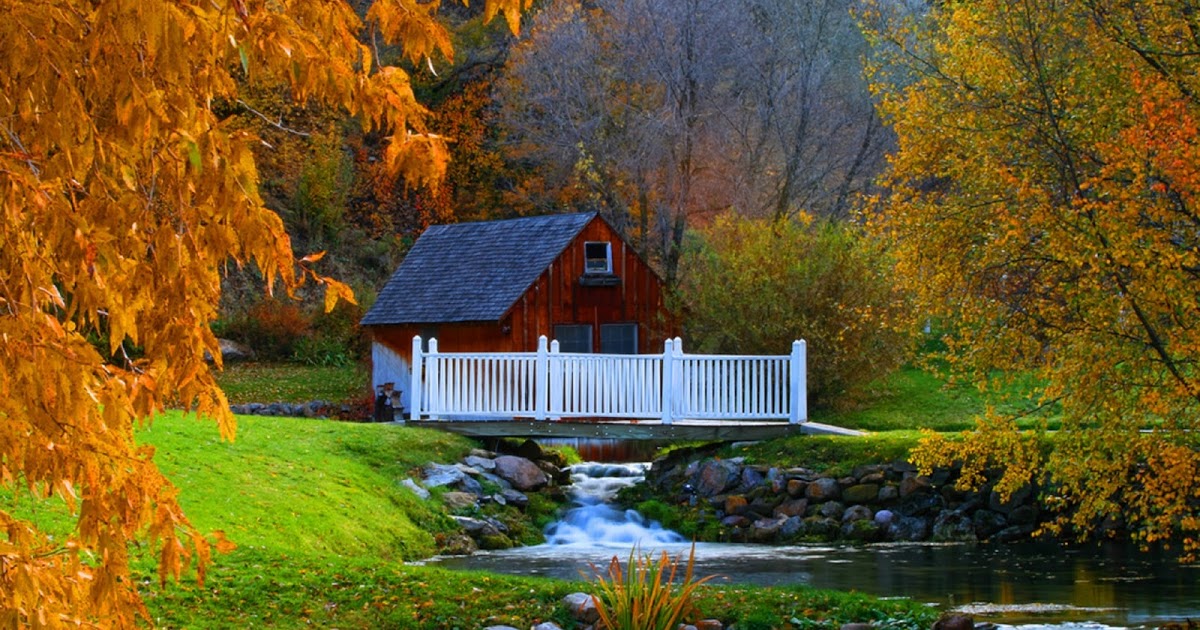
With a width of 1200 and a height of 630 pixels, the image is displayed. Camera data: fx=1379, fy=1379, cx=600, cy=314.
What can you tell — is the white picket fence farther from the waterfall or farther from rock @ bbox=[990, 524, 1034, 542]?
rock @ bbox=[990, 524, 1034, 542]

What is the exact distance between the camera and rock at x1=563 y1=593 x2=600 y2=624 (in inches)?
420

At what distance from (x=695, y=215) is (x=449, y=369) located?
14.3 m

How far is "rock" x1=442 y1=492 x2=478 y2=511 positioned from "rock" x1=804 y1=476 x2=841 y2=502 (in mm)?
4778

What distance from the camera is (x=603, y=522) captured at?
1986 centimetres

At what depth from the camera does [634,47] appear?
3244 cm

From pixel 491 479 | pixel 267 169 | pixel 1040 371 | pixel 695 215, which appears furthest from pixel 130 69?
pixel 267 169

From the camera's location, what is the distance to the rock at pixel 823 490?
19469 millimetres

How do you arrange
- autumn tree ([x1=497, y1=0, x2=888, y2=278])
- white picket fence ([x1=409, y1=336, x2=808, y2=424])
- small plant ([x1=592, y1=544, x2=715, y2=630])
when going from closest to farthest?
small plant ([x1=592, y1=544, x2=715, y2=630]), white picket fence ([x1=409, y1=336, x2=808, y2=424]), autumn tree ([x1=497, y1=0, x2=888, y2=278])

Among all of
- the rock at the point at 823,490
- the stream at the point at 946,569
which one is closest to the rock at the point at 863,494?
the rock at the point at 823,490

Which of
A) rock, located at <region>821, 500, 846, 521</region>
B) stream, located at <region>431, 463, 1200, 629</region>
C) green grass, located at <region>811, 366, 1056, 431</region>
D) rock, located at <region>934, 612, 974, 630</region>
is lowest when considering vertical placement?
stream, located at <region>431, 463, 1200, 629</region>

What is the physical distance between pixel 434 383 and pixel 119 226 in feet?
61.9

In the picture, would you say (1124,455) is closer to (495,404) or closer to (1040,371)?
(1040,371)

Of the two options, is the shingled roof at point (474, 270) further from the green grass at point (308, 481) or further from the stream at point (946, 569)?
the stream at point (946, 569)

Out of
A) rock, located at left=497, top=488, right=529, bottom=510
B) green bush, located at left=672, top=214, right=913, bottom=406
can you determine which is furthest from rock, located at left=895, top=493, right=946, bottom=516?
green bush, located at left=672, top=214, right=913, bottom=406
